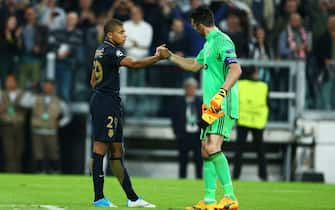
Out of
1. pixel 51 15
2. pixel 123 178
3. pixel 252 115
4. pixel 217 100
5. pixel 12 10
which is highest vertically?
pixel 12 10

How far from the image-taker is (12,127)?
80.5ft

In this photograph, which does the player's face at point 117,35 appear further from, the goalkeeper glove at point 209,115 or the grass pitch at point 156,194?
the grass pitch at point 156,194

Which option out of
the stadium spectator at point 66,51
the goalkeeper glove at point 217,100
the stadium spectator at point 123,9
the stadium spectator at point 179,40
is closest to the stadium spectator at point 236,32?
the stadium spectator at point 179,40

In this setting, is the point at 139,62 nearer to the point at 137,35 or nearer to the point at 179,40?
the point at 179,40

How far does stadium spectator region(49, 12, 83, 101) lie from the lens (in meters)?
23.3

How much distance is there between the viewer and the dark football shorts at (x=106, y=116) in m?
12.8

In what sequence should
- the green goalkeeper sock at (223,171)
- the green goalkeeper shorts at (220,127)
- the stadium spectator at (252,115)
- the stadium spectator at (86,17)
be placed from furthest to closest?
1. the stadium spectator at (86,17)
2. the stadium spectator at (252,115)
3. the green goalkeeper shorts at (220,127)
4. the green goalkeeper sock at (223,171)

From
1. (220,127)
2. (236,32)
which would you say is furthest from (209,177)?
(236,32)

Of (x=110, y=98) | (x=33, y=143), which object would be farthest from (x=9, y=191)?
(x=33, y=143)

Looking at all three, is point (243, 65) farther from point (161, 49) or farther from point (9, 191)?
point (161, 49)

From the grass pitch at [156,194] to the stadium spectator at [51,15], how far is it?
184 inches

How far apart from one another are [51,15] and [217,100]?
12805 millimetres

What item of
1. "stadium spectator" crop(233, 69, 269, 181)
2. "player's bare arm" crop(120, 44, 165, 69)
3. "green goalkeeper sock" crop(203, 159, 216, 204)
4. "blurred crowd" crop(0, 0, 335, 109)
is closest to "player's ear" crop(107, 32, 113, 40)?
"player's bare arm" crop(120, 44, 165, 69)

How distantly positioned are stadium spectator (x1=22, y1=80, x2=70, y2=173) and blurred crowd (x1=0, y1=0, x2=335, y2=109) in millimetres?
259
